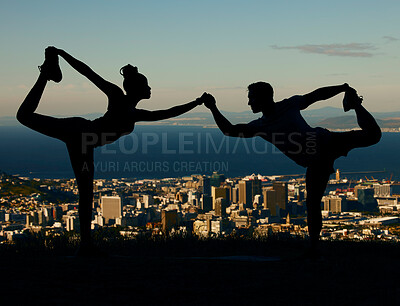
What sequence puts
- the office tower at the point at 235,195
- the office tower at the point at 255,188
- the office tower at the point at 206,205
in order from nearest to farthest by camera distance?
→ the office tower at the point at 206,205
the office tower at the point at 235,195
the office tower at the point at 255,188

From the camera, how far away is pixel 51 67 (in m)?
6.90

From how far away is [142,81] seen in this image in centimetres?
702

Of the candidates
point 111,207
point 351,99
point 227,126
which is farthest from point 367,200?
point 227,126

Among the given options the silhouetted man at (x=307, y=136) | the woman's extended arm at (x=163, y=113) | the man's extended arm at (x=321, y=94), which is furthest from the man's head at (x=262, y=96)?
the woman's extended arm at (x=163, y=113)

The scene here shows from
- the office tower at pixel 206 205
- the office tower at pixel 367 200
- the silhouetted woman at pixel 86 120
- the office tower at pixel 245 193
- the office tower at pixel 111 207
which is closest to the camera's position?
the silhouetted woman at pixel 86 120

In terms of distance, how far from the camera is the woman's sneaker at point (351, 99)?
7.14 metres

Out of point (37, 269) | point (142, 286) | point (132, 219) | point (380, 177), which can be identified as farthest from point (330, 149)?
point (380, 177)

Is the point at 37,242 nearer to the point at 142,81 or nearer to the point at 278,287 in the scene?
the point at 142,81

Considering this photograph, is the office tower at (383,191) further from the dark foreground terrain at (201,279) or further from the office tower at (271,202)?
the dark foreground terrain at (201,279)

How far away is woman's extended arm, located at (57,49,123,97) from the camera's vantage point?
6.80m

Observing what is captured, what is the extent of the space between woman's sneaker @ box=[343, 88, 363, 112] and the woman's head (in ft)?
7.68

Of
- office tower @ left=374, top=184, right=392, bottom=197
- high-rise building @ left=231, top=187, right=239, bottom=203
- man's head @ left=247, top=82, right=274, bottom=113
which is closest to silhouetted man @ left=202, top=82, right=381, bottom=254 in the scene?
man's head @ left=247, top=82, right=274, bottom=113

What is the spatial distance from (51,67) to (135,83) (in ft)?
3.18

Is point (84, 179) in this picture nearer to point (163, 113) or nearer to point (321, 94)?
point (163, 113)
